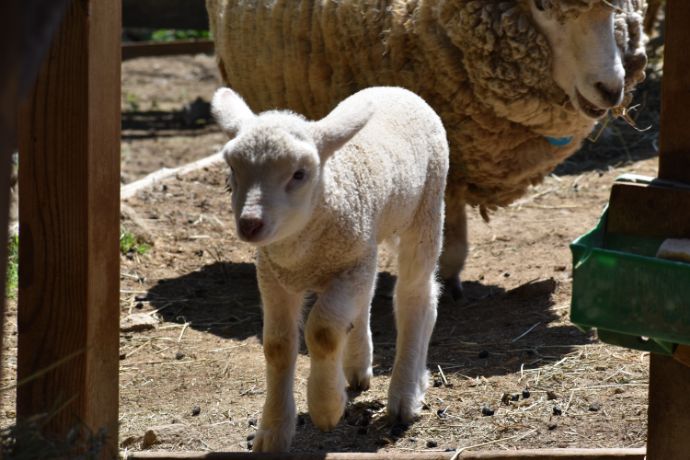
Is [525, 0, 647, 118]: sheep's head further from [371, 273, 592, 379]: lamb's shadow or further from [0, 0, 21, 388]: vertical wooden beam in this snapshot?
[0, 0, 21, 388]: vertical wooden beam

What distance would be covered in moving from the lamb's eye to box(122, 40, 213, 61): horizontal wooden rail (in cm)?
851

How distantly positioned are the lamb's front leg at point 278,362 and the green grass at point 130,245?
304cm

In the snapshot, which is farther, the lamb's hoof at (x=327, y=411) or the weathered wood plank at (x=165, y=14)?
the weathered wood plank at (x=165, y=14)

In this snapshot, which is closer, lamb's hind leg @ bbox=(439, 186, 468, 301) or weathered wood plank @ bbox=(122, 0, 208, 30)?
lamb's hind leg @ bbox=(439, 186, 468, 301)

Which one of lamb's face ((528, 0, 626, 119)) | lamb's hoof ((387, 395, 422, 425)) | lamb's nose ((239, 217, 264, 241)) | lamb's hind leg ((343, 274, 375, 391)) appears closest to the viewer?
lamb's nose ((239, 217, 264, 241))

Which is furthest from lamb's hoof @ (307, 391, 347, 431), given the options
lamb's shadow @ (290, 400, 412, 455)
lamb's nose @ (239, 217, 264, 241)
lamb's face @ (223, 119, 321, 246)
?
lamb's nose @ (239, 217, 264, 241)

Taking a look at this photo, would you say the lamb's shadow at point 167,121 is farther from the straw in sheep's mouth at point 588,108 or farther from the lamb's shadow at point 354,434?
the lamb's shadow at point 354,434

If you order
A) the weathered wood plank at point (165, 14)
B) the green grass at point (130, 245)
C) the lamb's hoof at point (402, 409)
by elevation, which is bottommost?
the lamb's hoof at point (402, 409)

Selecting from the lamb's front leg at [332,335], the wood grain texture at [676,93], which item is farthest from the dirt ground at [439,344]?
the wood grain texture at [676,93]

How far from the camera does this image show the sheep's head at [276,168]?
3.31 metres

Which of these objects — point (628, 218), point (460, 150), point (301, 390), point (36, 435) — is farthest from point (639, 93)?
point (36, 435)

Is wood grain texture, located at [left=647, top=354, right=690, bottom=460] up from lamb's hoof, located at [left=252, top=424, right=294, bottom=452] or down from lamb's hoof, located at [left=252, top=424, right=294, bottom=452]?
up

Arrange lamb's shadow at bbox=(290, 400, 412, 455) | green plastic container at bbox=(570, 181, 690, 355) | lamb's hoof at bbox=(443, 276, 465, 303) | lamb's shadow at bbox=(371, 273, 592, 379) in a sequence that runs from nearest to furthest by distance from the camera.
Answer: green plastic container at bbox=(570, 181, 690, 355)
lamb's shadow at bbox=(290, 400, 412, 455)
lamb's shadow at bbox=(371, 273, 592, 379)
lamb's hoof at bbox=(443, 276, 465, 303)

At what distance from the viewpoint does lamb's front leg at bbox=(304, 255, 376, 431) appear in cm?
370
